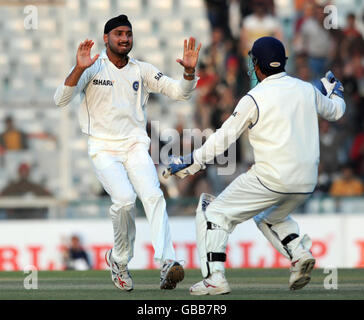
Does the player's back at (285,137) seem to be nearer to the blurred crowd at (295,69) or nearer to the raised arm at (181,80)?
the raised arm at (181,80)

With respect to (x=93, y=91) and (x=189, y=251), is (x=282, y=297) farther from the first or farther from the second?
(x=189, y=251)

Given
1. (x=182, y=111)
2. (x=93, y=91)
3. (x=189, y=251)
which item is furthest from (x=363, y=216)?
(x=93, y=91)

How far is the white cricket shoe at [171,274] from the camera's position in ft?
26.6

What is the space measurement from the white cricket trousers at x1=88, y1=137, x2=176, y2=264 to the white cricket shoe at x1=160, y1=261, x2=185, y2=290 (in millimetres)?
136

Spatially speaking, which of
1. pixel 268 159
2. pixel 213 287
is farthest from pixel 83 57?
pixel 213 287

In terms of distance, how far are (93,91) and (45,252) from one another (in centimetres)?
642

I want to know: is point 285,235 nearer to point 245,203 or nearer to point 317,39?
point 245,203

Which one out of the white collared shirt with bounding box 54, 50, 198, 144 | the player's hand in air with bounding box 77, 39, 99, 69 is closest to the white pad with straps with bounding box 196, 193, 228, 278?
the white collared shirt with bounding box 54, 50, 198, 144

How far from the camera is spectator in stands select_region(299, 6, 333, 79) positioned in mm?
16828

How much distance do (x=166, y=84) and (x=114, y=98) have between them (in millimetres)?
496

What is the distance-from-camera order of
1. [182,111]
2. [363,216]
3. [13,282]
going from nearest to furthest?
[13,282], [363,216], [182,111]

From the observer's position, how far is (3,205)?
1598 centimetres

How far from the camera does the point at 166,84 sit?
29.6 ft

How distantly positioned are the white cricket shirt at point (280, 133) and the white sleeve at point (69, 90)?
139 centimetres
